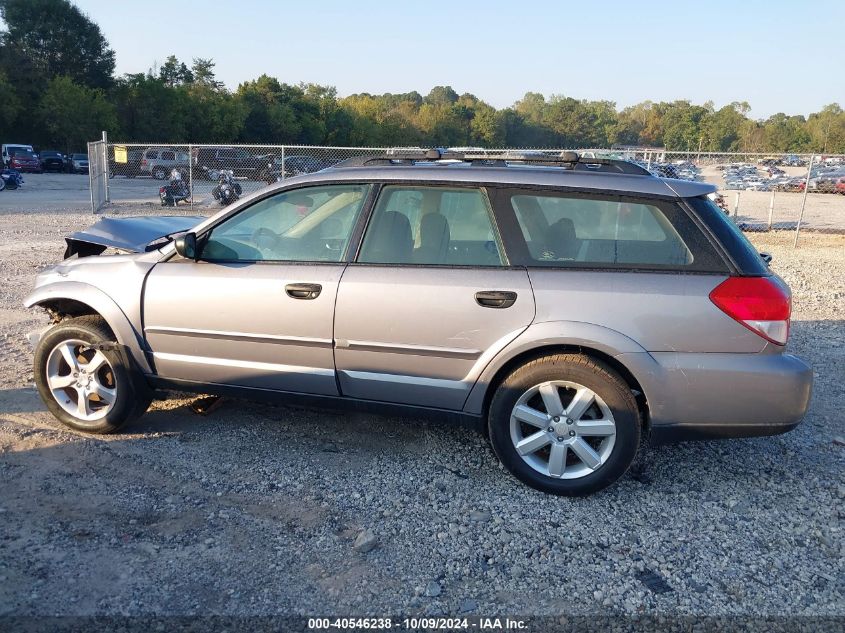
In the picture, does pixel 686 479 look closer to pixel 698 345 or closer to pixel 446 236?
pixel 698 345

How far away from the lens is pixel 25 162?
128ft

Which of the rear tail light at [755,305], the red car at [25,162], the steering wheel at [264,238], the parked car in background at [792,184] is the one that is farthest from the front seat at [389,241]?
the red car at [25,162]

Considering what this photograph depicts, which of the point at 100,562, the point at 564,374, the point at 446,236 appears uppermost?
the point at 446,236

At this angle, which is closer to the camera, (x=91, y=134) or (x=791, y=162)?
(x=791, y=162)

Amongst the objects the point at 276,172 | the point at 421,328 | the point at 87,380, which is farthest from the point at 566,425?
the point at 276,172

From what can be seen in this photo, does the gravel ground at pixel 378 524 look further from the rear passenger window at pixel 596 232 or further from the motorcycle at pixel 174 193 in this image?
the motorcycle at pixel 174 193

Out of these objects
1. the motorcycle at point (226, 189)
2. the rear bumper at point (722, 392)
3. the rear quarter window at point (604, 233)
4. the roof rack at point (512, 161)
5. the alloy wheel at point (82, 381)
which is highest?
the roof rack at point (512, 161)

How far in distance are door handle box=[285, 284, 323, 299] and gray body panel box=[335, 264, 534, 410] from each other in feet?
0.47

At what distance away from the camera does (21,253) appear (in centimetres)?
1178

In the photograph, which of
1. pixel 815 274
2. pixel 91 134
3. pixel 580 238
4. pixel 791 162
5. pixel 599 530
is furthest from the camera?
pixel 91 134

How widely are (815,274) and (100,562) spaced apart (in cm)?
1149

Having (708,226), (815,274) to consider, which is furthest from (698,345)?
(815,274)

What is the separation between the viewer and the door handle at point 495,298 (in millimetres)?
3797

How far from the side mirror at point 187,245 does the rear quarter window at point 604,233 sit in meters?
1.87
